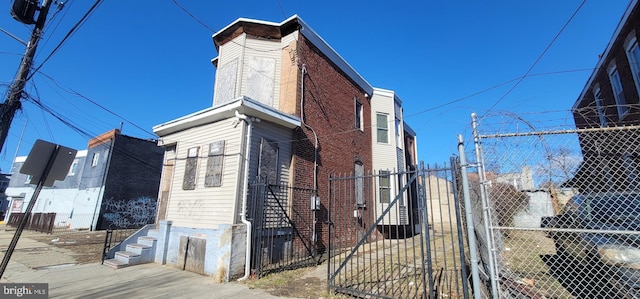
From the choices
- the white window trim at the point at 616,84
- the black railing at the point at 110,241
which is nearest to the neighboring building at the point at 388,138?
the white window trim at the point at 616,84

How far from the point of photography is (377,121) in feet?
51.6

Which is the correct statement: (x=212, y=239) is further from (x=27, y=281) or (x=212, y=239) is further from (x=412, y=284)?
(x=412, y=284)

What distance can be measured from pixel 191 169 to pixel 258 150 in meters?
2.66

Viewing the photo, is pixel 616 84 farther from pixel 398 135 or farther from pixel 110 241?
pixel 110 241

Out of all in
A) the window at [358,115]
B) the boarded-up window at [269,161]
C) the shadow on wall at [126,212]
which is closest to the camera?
the boarded-up window at [269,161]

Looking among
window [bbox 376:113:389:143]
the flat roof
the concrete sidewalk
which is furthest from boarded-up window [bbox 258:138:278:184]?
window [bbox 376:113:389:143]

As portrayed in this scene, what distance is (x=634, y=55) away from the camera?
10.2 metres

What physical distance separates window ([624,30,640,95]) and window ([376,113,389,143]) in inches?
375

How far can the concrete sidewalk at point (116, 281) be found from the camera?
241 inches

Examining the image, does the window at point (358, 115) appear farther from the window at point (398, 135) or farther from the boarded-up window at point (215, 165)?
the boarded-up window at point (215, 165)

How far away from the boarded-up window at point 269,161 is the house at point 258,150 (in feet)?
0.10

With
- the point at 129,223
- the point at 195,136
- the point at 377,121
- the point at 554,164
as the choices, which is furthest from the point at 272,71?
the point at 129,223

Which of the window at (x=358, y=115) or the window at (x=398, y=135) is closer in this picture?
the window at (x=358, y=115)

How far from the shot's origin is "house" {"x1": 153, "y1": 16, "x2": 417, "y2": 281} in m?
7.93
